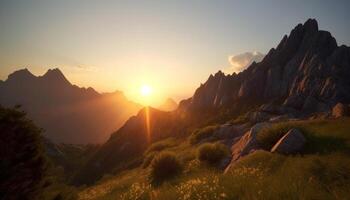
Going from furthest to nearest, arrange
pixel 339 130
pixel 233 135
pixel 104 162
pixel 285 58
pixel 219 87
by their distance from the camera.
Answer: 1. pixel 219 87
2. pixel 285 58
3. pixel 104 162
4. pixel 233 135
5. pixel 339 130

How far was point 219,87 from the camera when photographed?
11119cm

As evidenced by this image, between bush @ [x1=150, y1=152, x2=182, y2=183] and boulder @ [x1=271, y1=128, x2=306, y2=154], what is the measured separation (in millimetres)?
5815

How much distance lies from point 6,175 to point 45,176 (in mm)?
1490

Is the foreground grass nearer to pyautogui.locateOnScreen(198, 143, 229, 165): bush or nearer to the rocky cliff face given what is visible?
pyautogui.locateOnScreen(198, 143, 229, 165): bush

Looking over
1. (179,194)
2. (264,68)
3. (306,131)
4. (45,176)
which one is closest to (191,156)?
(306,131)

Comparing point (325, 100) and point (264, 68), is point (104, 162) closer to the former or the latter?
point (325, 100)

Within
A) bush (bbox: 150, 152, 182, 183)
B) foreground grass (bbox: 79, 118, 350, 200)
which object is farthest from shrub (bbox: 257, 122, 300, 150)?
bush (bbox: 150, 152, 182, 183)

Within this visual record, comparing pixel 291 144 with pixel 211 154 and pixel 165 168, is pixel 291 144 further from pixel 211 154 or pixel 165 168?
pixel 165 168

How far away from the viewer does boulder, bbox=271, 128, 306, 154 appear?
636 inches

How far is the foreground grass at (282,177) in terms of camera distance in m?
7.30

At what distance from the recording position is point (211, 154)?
19.7 m

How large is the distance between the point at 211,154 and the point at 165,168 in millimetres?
3089

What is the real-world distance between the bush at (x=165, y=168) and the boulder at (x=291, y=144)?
5.82m

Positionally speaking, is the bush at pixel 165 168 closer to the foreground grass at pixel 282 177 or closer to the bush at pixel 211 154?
the foreground grass at pixel 282 177
